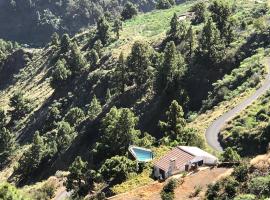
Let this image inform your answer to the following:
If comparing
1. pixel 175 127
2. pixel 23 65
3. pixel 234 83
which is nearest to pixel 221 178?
pixel 175 127

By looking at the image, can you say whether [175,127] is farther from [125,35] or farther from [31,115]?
[125,35]

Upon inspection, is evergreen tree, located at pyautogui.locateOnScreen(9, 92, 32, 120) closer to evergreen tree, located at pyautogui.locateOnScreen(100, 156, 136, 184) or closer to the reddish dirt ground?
evergreen tree, located at pyautogui.locateOnScreen(100, 156, 136, 184)

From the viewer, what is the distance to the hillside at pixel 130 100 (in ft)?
264

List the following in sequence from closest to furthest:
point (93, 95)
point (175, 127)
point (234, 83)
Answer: point (175, 127) → point (234, 83) → point (93, 95)

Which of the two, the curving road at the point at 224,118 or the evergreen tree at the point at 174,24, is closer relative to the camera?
the curving road at the point at 224,118

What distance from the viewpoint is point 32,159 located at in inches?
4646

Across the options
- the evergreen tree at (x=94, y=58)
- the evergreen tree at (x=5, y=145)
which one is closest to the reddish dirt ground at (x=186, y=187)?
the evergreen tree at (x=5, y=145)

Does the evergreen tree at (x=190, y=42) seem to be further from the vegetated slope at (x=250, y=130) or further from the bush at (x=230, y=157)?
the bush at (x=230, y=157)

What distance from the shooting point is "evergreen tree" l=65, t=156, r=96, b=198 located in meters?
78.2

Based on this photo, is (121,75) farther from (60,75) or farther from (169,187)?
(169,187)

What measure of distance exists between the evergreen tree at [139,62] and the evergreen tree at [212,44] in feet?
47.1

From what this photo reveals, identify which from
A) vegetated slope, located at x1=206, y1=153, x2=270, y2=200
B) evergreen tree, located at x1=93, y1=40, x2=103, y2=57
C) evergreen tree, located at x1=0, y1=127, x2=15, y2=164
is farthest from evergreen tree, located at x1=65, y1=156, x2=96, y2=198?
evergreen tree, located at x1=93, y1=40, x2=103, y2=57

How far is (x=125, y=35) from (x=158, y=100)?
192 ft

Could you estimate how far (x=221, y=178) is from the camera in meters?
52.0
